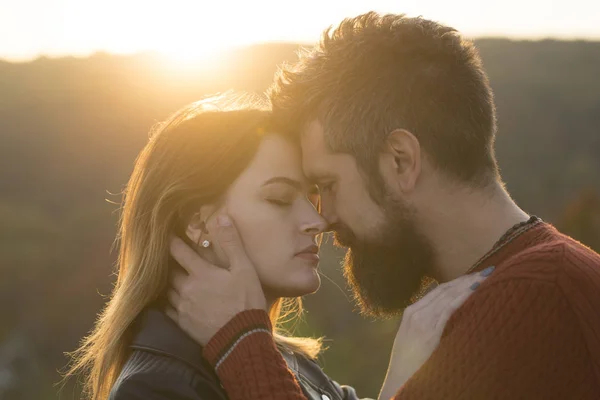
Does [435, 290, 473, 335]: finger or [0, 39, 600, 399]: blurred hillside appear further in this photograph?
[0, 39, 600, 399]: blurred hillside

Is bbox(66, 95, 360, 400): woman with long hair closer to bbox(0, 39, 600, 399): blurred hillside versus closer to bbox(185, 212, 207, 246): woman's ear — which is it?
bbox(185, 212, 207, 246): woman's ear

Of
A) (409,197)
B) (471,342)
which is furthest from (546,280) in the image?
(409,197)

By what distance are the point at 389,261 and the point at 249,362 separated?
827 millimetres

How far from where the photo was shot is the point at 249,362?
104 inches

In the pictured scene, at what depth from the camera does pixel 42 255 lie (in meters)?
16.1

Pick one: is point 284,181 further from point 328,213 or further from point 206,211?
point 206,211

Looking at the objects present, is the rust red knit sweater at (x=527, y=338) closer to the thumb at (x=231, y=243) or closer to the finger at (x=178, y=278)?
the thumb at (x=231, y=243)

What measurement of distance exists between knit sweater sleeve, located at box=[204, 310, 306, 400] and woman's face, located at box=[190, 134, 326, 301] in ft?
1.17

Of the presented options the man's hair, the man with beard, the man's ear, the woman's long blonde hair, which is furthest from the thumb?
the man's ear

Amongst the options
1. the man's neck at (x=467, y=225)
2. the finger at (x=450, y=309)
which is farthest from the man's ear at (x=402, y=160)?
the finger at (x=450, y=309)

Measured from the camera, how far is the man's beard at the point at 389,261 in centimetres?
307

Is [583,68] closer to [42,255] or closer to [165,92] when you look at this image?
[165,92]

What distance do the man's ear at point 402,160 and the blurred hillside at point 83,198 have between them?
9.75m

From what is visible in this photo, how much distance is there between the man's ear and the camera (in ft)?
9.64
